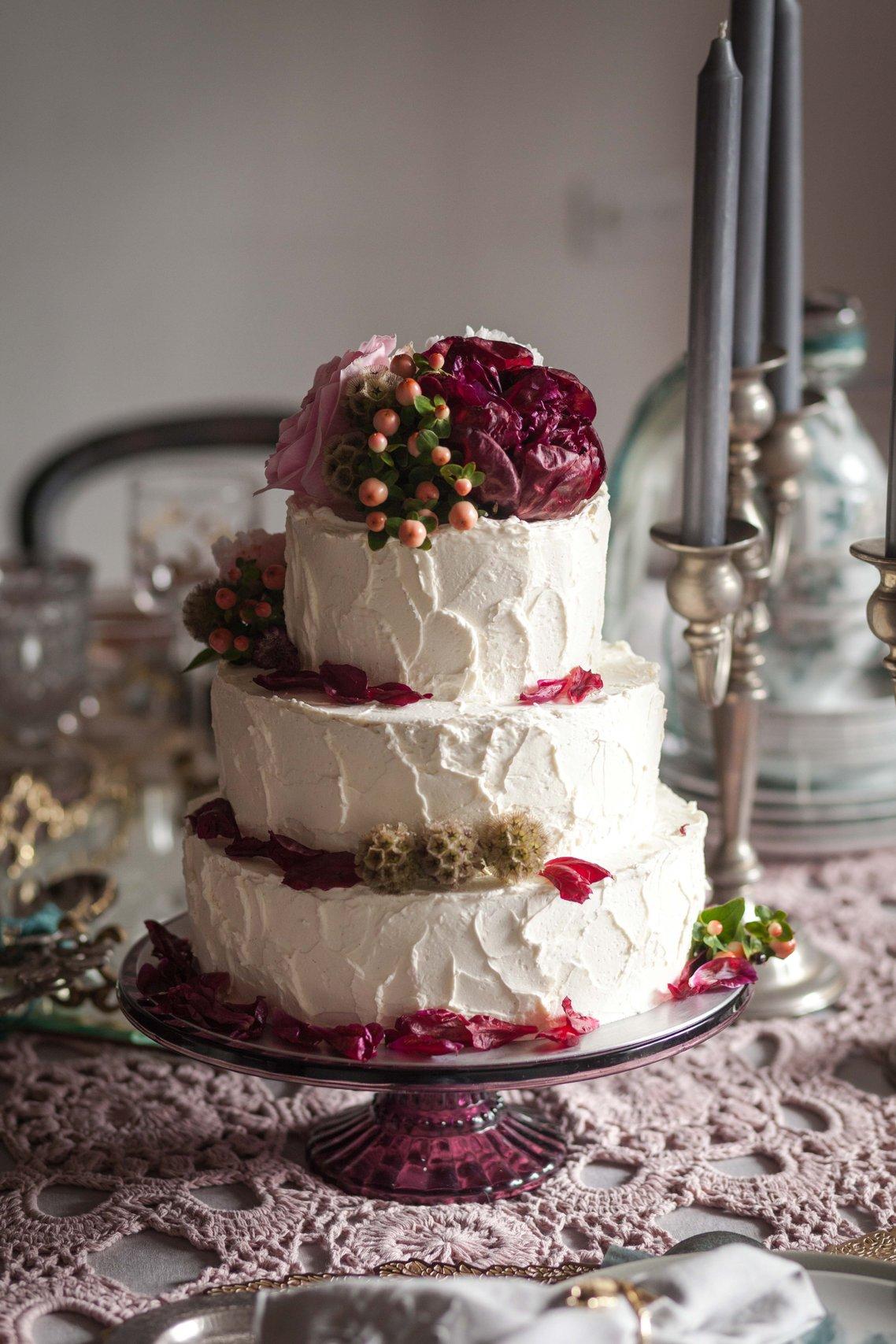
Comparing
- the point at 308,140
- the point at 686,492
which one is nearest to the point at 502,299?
the point at 308,140

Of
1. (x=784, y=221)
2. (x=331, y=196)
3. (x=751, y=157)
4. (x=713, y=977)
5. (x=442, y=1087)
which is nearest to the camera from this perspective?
(x=442, y=1087)

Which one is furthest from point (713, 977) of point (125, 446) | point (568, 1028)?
point (125, 446)

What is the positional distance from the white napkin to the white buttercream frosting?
1.91 ft

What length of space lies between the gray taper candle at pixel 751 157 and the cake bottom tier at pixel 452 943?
27.3 inches

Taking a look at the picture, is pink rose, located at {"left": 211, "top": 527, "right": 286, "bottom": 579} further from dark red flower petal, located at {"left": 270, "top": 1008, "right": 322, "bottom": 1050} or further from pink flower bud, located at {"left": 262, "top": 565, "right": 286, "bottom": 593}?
dark red flower petal, located at {"left": 270, "top": 1008, "right": 322, "bottom": 1050}

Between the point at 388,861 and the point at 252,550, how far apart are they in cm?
43

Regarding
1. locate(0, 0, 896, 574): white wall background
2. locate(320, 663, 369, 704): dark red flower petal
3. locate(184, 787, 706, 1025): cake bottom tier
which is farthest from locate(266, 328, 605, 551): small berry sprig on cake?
locate(0, 0, 896, 574): white wall background

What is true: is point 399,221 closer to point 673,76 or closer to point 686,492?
point 673,76

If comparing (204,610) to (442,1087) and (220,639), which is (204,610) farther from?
(442,1087)

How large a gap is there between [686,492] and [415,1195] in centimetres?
82

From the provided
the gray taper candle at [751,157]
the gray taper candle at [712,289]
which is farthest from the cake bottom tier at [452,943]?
the gray taper candle at [751,157]

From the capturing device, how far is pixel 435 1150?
5.08 ft

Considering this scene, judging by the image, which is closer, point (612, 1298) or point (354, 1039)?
point (612, 1298)

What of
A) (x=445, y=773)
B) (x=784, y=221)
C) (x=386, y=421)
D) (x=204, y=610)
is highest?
(x=784, y=221)
